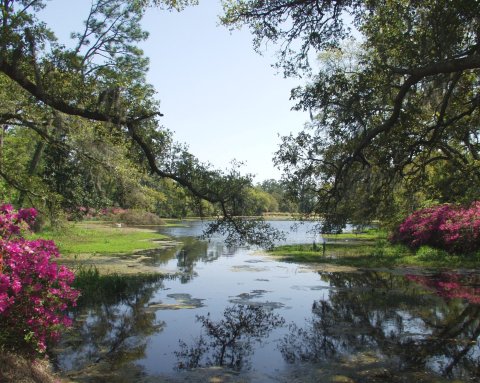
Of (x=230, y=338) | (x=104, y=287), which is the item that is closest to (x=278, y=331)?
(x=230, y=338)

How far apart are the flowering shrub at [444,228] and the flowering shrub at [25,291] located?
1794 centimetres

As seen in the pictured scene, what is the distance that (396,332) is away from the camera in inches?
431

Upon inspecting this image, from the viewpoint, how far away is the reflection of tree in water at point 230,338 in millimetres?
9234

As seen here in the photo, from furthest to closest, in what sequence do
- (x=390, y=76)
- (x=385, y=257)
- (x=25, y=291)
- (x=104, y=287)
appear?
(x=385, y=257)
(x=104, y=287)
(x=390, y=76)
(x=25, y=291)

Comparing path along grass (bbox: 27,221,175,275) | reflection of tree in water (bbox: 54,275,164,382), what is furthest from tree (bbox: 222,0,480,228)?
path along grass (bbox: 27,221,175,275)

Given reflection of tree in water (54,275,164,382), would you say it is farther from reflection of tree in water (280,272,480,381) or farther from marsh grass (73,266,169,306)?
reflection of tree in water (280,272,480,381)

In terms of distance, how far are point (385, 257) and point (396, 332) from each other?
15.8 meters

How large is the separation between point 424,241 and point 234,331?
62.3 ft

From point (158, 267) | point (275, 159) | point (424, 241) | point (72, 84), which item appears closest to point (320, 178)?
point (275, 159)

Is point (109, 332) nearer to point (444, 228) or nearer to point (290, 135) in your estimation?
point (290, 135)

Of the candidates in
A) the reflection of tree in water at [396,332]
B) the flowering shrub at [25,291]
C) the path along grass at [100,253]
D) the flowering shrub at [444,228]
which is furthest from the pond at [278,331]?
the flowering shrub at [444,228]

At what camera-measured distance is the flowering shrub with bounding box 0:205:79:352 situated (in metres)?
5.86

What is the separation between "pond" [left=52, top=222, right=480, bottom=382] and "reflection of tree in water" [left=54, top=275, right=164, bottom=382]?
3 cm

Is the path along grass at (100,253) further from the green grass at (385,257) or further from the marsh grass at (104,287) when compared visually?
the green grass at (385,257)
